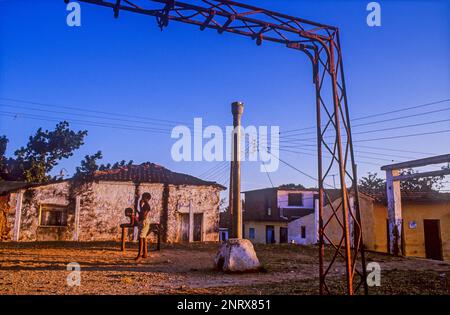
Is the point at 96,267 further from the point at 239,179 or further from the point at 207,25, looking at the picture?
the point at 207,25

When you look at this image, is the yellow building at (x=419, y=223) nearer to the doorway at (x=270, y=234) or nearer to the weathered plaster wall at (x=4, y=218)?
the doorway at (x=270, y=234)

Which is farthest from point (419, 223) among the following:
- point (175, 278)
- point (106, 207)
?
point (106, 207)

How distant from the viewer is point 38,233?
1875 centimetres

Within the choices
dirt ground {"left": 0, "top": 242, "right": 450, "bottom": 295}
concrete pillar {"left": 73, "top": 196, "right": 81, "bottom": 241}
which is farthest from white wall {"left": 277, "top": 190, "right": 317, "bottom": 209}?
dirt ground {"left": 0, "top": 242, "right": 450, "bottom": 295}

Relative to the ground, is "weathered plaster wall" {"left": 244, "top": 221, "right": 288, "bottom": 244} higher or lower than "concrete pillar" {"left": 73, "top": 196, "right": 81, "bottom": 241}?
lower

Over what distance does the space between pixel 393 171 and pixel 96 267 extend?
12943 mm

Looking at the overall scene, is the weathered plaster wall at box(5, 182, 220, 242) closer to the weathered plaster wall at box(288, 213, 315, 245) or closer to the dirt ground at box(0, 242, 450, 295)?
the dirt ground at box(0, 242, 450, 295)

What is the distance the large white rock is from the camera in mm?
9477

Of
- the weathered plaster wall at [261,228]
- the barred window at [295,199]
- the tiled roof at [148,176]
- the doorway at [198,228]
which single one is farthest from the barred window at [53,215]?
the barred window at [295,199]

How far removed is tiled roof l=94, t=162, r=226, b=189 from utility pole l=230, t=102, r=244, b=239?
10597mm

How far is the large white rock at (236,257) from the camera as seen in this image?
948cm

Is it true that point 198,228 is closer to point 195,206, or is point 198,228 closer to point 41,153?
point 195,206

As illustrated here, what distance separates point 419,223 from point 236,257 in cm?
1599

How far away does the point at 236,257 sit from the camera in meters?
9.56
